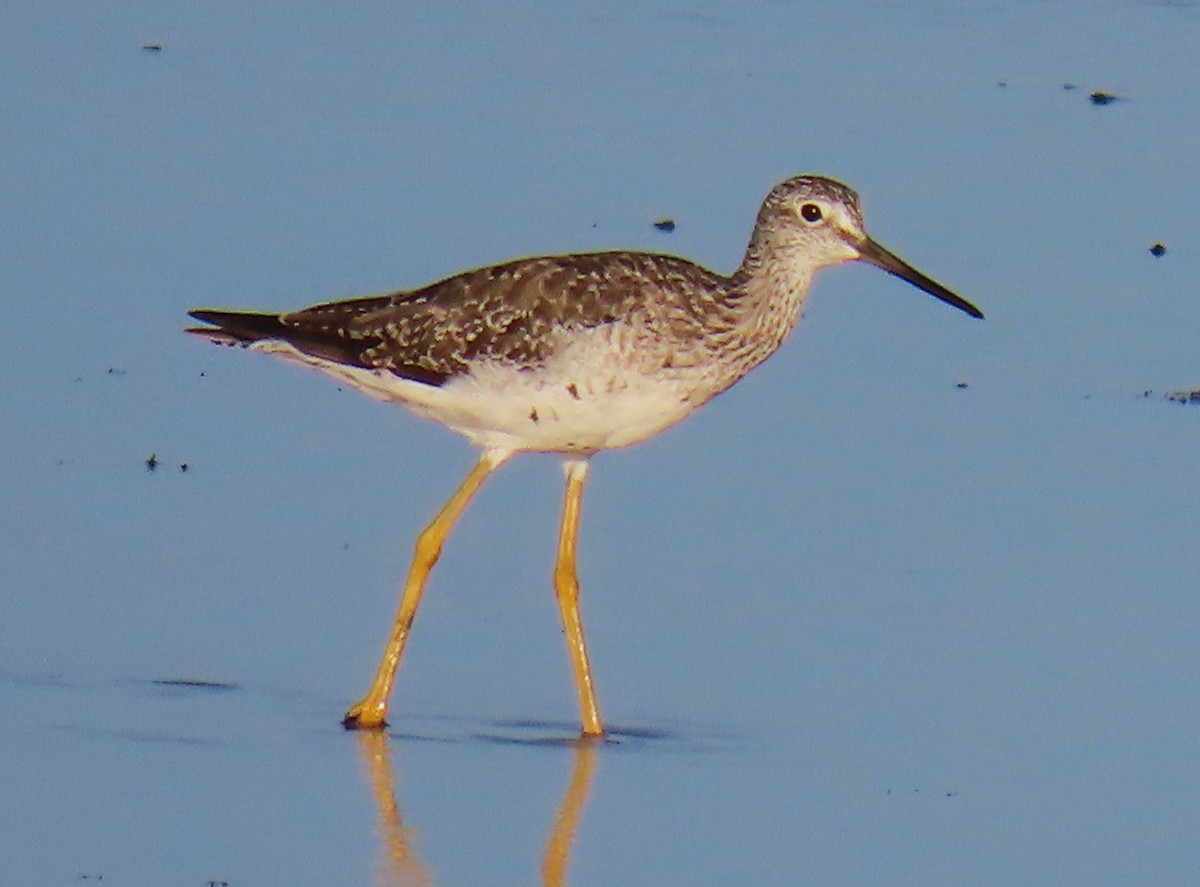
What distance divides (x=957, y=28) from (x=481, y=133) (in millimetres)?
4403

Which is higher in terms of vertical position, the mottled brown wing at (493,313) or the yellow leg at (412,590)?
the mottled brown wing at (493,313)

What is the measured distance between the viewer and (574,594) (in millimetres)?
9969

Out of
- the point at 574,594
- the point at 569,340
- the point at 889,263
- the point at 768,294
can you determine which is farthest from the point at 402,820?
the point at 889,263

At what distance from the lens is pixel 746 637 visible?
9.85 m

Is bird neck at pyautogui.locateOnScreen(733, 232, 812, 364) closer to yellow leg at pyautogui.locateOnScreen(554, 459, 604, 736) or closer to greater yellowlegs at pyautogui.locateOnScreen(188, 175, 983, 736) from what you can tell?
greater yellowlegs at pyautogui.locateOnScreen(188, 175, 983, 736)

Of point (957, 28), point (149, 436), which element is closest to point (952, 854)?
point (149, 436)

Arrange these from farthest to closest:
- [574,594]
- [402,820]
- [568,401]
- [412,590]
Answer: [574,594], [412,590], [568,401], [402,820]

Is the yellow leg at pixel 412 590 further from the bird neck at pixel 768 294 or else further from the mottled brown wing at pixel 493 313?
the bird neck at pixel 768 294

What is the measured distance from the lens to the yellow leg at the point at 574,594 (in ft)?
30.8

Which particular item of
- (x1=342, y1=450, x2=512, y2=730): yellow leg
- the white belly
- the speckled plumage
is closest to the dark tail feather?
the speckled plumage

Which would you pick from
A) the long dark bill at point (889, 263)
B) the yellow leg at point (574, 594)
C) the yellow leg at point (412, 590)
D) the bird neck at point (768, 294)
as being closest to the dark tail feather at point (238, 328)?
the yellow leg at point (412, 590)

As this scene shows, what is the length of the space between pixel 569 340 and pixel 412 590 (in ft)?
3.13

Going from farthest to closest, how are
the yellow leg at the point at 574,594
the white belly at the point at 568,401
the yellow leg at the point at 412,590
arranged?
the white belly at the point at 568,401 < the yellow leg at the point at 574,594 < the yellow leg at the point at 412,590

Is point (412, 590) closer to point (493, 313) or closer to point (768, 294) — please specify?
point (493, 313)
